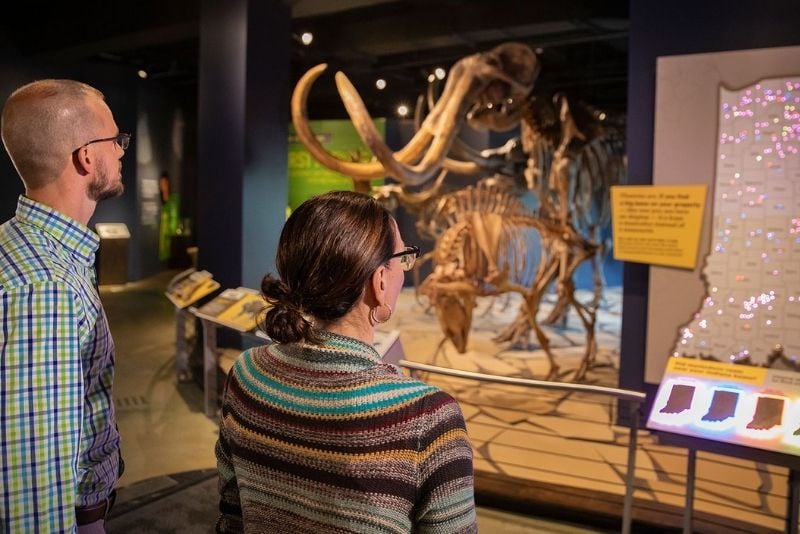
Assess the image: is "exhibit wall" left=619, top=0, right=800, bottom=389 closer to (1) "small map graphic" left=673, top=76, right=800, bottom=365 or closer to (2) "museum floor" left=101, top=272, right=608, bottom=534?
(1) "small map graphic" left=673, top=76, right=800, bottom=365

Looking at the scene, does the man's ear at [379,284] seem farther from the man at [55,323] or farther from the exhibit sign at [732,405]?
the exhibit sign at [732,405]

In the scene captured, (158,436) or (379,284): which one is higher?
(379,284)

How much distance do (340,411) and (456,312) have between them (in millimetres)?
4354

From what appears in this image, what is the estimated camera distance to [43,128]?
63.8 inches

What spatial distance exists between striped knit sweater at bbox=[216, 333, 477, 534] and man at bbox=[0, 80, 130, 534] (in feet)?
1.66

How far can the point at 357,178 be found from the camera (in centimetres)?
425

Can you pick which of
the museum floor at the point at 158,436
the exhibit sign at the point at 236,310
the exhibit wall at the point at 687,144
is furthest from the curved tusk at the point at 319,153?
the museum floor at the point at 158,436

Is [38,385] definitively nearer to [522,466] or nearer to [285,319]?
[285,319]

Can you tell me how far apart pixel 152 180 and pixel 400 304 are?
4.45 meters

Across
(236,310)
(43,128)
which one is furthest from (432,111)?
(43,128)

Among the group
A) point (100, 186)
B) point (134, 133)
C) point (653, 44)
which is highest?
point (653, 44)

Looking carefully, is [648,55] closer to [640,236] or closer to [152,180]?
Result: [640,236]

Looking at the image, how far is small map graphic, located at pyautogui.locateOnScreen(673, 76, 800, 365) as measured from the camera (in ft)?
12.5

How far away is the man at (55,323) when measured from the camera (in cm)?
133
